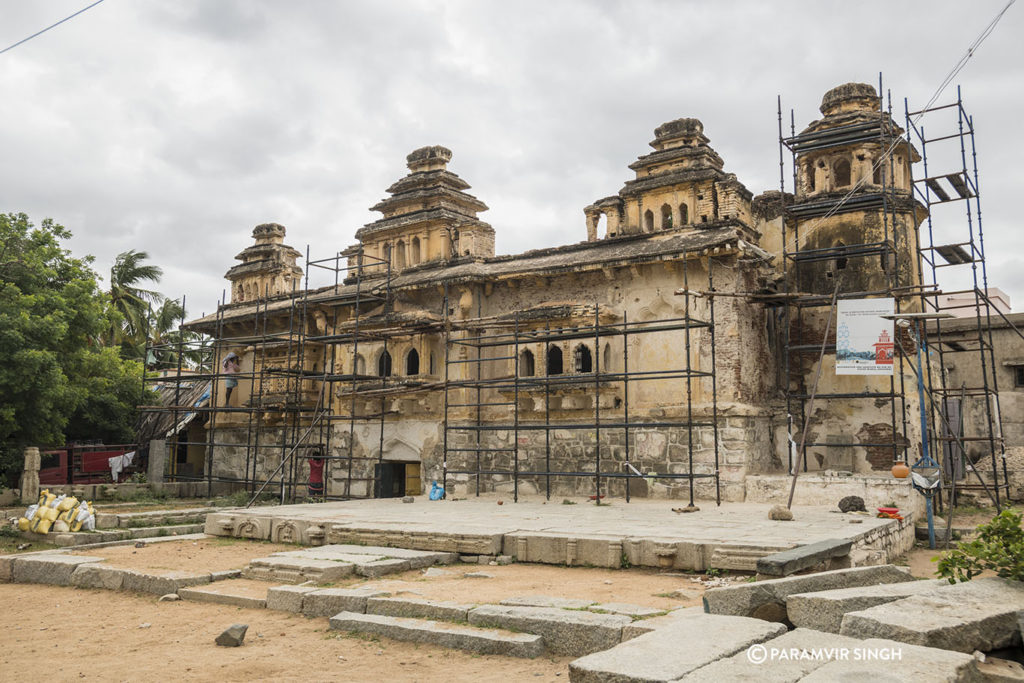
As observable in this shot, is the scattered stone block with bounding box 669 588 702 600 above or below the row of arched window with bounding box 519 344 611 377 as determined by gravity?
below

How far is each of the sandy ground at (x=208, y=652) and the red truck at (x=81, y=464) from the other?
48.7 feet

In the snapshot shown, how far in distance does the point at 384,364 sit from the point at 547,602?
13.6 meters

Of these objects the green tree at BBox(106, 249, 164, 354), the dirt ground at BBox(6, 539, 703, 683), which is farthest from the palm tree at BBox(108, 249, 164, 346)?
the dirt ground at BBox(6, 539, 703, 683)

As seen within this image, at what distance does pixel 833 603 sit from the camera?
5266 mm

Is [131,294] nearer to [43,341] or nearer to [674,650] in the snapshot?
[43,341]

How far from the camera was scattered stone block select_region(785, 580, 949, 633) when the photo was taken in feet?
17.2

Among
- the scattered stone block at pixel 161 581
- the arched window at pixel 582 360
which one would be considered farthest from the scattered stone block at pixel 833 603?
the arched window at pixel 582 360

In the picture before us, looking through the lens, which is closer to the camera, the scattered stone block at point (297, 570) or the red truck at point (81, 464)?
the scattered stone block at point (297, 570)

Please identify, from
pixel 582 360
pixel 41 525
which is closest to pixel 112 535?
pixel 41 525

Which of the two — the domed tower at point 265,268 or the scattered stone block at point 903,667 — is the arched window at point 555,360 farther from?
the scattered stone block at point 903,667

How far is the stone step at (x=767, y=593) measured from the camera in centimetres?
577

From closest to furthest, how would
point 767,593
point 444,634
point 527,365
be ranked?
point 767,593, point 444,634, point 527,365

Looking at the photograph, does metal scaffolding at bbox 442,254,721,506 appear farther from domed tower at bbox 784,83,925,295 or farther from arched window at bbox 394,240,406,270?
arched window at bbox 394,240,406,270

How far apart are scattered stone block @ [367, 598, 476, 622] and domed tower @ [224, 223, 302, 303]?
20.7 metres
